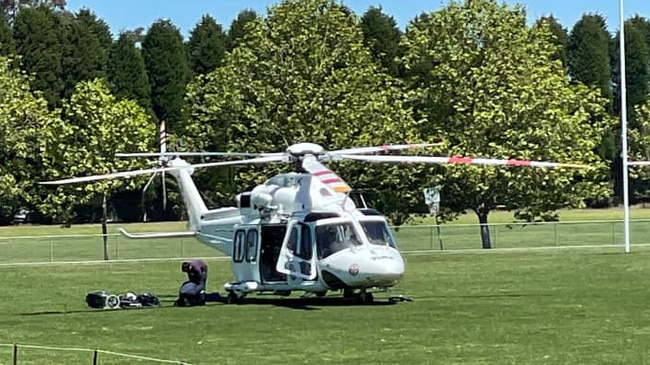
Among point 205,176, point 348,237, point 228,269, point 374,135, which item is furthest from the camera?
point 205,176

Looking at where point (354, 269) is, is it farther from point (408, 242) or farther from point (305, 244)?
point (408, 242)

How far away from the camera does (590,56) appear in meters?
90.1

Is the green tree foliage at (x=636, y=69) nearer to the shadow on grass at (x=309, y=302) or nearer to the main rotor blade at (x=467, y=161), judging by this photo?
the shadow on grass at (x=309, y=302)

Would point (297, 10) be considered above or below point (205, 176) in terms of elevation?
above

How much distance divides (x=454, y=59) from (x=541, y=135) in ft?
15.4

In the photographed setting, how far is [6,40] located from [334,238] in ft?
189

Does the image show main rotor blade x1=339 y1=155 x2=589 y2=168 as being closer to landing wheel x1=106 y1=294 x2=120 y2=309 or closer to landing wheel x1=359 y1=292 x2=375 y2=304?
landing wheel x1=359 y1=292 x2=375 y2=304

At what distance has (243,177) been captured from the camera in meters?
51.3

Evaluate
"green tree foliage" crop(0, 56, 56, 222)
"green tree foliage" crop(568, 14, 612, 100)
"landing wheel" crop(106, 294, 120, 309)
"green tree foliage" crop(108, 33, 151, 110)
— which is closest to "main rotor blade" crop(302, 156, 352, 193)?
"landing wheel" crop(106, 294, 120, 309)

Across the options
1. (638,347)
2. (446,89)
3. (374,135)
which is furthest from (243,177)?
(638,347)

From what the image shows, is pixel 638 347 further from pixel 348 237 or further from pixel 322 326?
pixel 348 237

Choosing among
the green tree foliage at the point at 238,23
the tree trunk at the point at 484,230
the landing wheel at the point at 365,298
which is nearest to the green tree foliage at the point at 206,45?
the green tree foliage at the point at 238,23

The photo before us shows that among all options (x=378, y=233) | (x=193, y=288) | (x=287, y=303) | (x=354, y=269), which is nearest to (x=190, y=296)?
(x=193, y=288)

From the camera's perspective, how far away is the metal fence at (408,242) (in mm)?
52244
